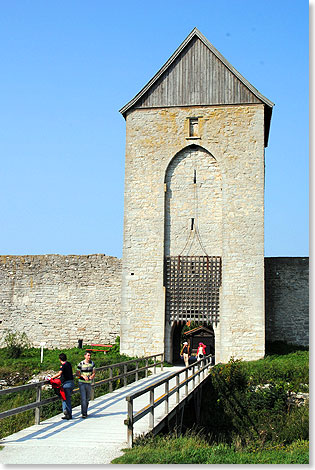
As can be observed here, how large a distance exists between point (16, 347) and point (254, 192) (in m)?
11.2

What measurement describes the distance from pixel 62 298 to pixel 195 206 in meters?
7.15

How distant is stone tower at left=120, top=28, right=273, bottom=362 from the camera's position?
2026cm

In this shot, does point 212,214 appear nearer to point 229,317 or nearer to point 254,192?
point 254,192

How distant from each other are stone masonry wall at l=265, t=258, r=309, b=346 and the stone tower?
259 centimetres

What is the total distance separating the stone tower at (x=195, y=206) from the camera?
20258 mm

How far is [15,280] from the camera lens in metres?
24.5

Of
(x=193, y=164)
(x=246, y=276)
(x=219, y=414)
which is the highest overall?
(x=193, y=164)

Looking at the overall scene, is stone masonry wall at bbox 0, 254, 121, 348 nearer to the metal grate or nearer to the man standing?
the metal grate

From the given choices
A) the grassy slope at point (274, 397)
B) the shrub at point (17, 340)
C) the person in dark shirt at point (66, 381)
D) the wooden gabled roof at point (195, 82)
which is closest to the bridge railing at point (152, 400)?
the grassy slope at point (274, 397)

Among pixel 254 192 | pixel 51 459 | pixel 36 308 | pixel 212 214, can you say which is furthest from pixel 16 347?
pixel 51 459

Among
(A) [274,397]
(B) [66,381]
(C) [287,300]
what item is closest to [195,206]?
(C) [287,300]

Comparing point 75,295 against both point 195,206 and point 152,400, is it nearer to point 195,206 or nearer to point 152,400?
point 195,206

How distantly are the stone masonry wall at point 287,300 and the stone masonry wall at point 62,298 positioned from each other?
244 inches

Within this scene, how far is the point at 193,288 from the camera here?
2062cm
